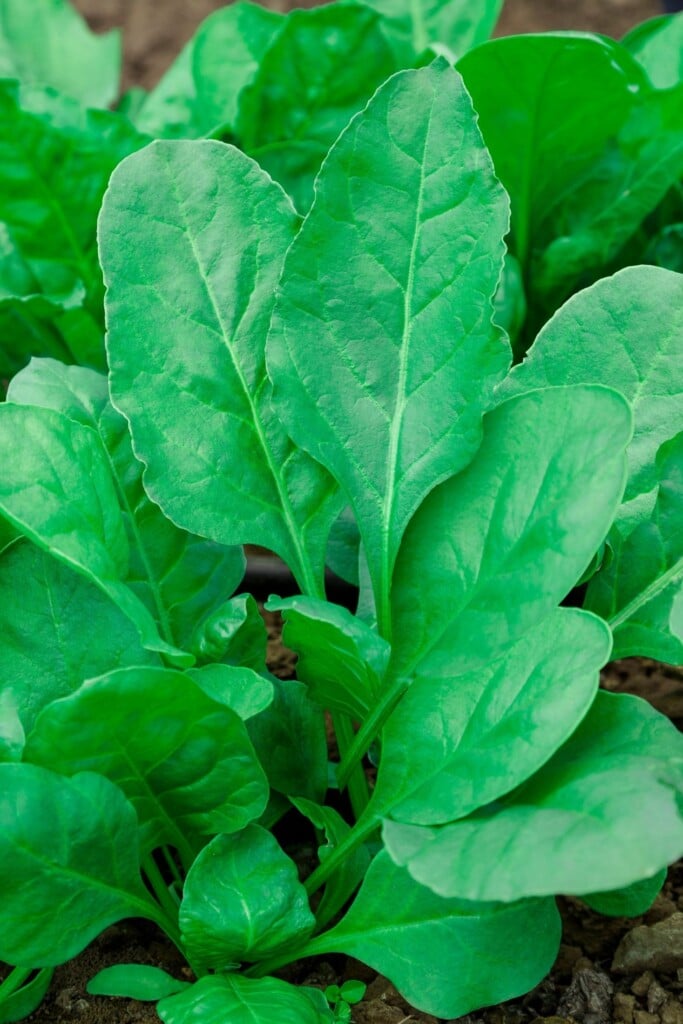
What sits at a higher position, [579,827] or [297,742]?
[579,827]

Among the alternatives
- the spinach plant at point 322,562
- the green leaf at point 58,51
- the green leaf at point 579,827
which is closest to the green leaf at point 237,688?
the spinach plant at point 322,562

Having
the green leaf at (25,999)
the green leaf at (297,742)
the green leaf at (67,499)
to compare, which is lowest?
the green leaf at (25,999)

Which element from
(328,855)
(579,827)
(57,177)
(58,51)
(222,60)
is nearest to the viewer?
(579,827)

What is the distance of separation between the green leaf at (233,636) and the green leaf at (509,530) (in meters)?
0.10

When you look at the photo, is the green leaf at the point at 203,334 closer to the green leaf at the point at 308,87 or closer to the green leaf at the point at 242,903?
the green leaf at the point at 242,903

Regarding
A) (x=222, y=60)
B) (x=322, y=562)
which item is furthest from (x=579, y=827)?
(x=222, y=60)

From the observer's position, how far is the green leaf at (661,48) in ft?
4.52

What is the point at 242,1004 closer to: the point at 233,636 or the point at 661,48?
the point at 233,636

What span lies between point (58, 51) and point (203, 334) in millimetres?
951

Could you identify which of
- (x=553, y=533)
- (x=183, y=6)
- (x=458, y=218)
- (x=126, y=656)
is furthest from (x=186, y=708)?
(x=183, y=6)

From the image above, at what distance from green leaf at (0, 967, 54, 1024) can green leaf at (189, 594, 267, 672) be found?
232 mm

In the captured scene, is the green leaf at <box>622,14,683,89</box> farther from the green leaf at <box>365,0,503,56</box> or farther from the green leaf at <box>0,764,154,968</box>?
the green leaf at <box>0,764,154,968</box>

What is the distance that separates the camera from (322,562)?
87 centimetres

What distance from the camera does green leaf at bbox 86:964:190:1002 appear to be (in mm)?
761
